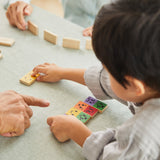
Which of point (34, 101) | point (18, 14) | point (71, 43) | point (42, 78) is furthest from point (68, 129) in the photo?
point (18, 14)

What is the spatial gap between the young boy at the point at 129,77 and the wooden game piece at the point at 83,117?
0.14ft

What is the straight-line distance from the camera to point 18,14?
3.69ft

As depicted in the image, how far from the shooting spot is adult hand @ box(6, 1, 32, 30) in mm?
1113

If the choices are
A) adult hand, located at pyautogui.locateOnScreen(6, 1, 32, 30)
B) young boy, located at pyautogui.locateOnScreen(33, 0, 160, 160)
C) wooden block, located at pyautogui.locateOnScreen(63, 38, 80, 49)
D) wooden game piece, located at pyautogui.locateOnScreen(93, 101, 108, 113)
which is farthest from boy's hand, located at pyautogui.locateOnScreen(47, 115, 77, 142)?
adult hand, located at pyautogui.locateOnScreen(6, 1, 32, 30)

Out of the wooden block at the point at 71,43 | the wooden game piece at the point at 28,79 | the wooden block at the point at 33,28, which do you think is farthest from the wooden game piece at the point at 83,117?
the wooden block at the point at 33,28

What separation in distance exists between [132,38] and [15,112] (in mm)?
401

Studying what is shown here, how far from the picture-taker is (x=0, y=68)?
0.89 metres

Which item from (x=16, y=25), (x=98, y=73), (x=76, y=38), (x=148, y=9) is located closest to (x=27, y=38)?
(x=16, y=25)

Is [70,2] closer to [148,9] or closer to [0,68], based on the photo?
[0,68]

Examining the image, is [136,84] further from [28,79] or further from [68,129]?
[28,79]

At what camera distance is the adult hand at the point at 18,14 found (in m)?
1.11

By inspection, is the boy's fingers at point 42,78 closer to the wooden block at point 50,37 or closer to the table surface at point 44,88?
the table surface at point 44,88

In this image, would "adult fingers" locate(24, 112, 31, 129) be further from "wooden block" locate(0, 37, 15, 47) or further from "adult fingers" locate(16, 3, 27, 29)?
"adult fingers" locate(16, 3, 27, 29)

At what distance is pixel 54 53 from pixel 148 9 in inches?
24.6
